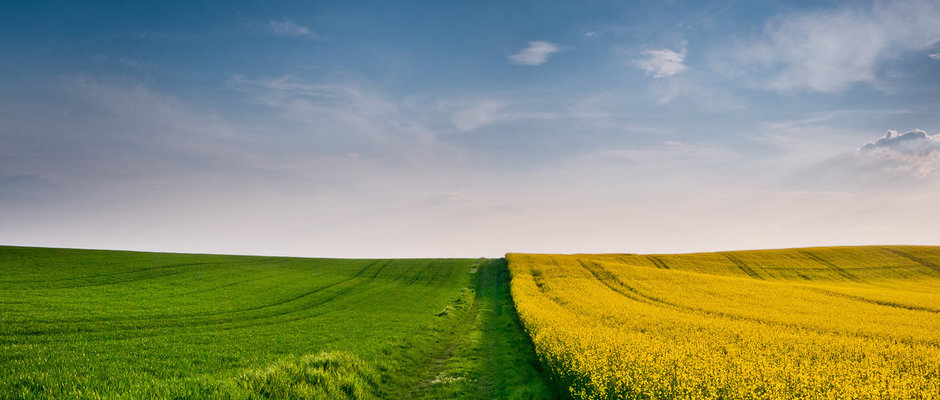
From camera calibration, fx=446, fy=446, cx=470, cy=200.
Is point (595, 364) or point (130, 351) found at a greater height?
point (595, 364)

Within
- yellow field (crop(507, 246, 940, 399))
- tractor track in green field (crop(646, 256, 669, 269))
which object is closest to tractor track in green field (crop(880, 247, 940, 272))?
yellow field (crop(507, 246, 940, 399))

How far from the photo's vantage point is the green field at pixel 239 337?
11.6 meters

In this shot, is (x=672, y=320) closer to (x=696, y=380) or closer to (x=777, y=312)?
(x=777, y=312)

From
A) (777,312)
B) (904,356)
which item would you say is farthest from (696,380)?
(777,312)

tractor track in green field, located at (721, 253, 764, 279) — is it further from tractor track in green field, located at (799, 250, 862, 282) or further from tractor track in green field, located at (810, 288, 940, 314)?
tractor track in green field, located at (810, 288, 940, 314)

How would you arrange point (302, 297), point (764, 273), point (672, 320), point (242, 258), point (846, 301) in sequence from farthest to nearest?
point (242, 258), point (764, 273), point (302, 297), point (846, 301), point (672, 320)

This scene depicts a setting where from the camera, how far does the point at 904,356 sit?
14.3 m

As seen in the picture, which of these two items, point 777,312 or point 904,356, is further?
point 777,312

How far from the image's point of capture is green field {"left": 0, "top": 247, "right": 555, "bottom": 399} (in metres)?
11.6

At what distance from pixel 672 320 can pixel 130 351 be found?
71.4 feet

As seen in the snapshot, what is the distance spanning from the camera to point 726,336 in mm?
17203

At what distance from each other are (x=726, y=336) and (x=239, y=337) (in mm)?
19840

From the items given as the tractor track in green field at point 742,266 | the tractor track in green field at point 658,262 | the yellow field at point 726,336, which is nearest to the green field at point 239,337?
the yellow field at point 726,336

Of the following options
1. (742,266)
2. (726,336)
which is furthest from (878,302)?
(742,266)
